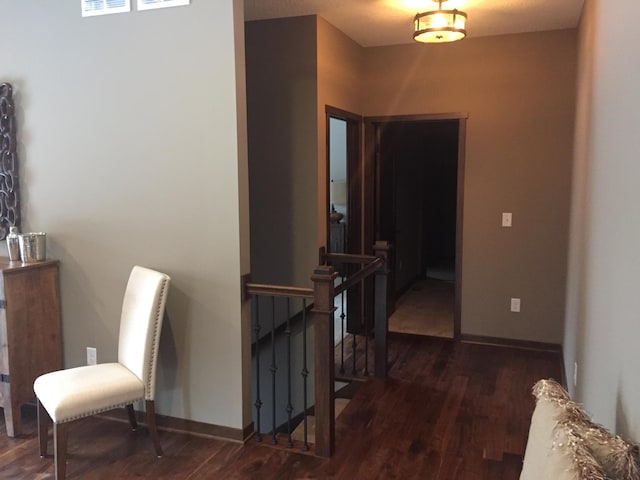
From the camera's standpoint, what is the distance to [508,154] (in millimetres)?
4539

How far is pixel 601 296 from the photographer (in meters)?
2.07

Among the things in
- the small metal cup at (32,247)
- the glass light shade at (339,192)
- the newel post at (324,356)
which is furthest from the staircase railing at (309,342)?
the glass light shade at (339,192)

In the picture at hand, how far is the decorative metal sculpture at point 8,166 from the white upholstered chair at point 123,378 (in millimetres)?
1029

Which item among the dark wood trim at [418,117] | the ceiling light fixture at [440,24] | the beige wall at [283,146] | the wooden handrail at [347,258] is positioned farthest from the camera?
the dark wood trim at [418,117]

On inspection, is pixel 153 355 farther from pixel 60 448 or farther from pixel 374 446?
pixel 374 446

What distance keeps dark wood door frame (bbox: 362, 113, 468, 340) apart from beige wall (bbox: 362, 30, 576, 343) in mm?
45

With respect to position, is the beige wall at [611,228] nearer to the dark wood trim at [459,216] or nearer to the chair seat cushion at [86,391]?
the dark wood trim at [459,216]

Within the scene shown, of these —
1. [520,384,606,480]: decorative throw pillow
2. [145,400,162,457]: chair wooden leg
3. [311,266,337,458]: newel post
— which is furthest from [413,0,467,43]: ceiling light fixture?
[145,400,162,457]: chair wooden leg

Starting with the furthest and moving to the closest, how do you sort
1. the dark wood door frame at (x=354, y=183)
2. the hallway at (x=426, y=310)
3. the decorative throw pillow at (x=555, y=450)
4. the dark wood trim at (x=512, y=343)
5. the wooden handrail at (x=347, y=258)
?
the hallway at (x=426, y=310)
the dark wood door frame at (x=354, y=183)
the dark wood trim at (x=512, y=343)
the wooden handrail at (x=347, y=258)
the decorative throw pillow at (x=555, y=450)

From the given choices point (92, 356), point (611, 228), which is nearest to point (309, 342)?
point (92, 356)

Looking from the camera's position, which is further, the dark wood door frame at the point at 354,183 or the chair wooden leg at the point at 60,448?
the dark wood door frame at the point at 354,183

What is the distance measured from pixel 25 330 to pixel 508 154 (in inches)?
149

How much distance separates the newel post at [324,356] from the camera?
2.79m

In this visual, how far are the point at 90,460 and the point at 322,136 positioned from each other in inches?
103
